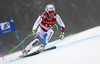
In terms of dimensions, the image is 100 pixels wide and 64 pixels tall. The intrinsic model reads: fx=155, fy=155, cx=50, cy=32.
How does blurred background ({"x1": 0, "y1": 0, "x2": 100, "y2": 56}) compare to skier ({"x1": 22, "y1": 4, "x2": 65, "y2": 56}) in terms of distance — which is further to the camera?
blurred background ({"x1": 0, "y1": 0, "x2": 100, "y2": 56})

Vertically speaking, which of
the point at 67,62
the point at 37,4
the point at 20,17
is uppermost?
the point at 37,4

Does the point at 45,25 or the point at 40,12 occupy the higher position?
the point at 40,12

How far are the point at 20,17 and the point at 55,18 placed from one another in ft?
4.68

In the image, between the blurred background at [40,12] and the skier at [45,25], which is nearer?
the skier at [45,25]

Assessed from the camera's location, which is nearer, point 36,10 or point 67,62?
point 67,62

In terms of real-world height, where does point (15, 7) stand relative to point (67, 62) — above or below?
above

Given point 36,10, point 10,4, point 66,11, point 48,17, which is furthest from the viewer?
point 66,11

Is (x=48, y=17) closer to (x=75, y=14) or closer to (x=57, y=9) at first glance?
(x=57, y=9)

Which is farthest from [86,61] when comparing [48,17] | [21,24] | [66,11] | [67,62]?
[66,11]

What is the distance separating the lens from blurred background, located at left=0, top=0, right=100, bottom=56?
4148 mm

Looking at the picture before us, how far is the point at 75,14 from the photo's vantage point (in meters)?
5.07

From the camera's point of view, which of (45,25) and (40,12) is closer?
(45,25)

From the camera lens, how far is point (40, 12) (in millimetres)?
4500

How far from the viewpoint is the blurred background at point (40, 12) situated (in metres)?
4.15
